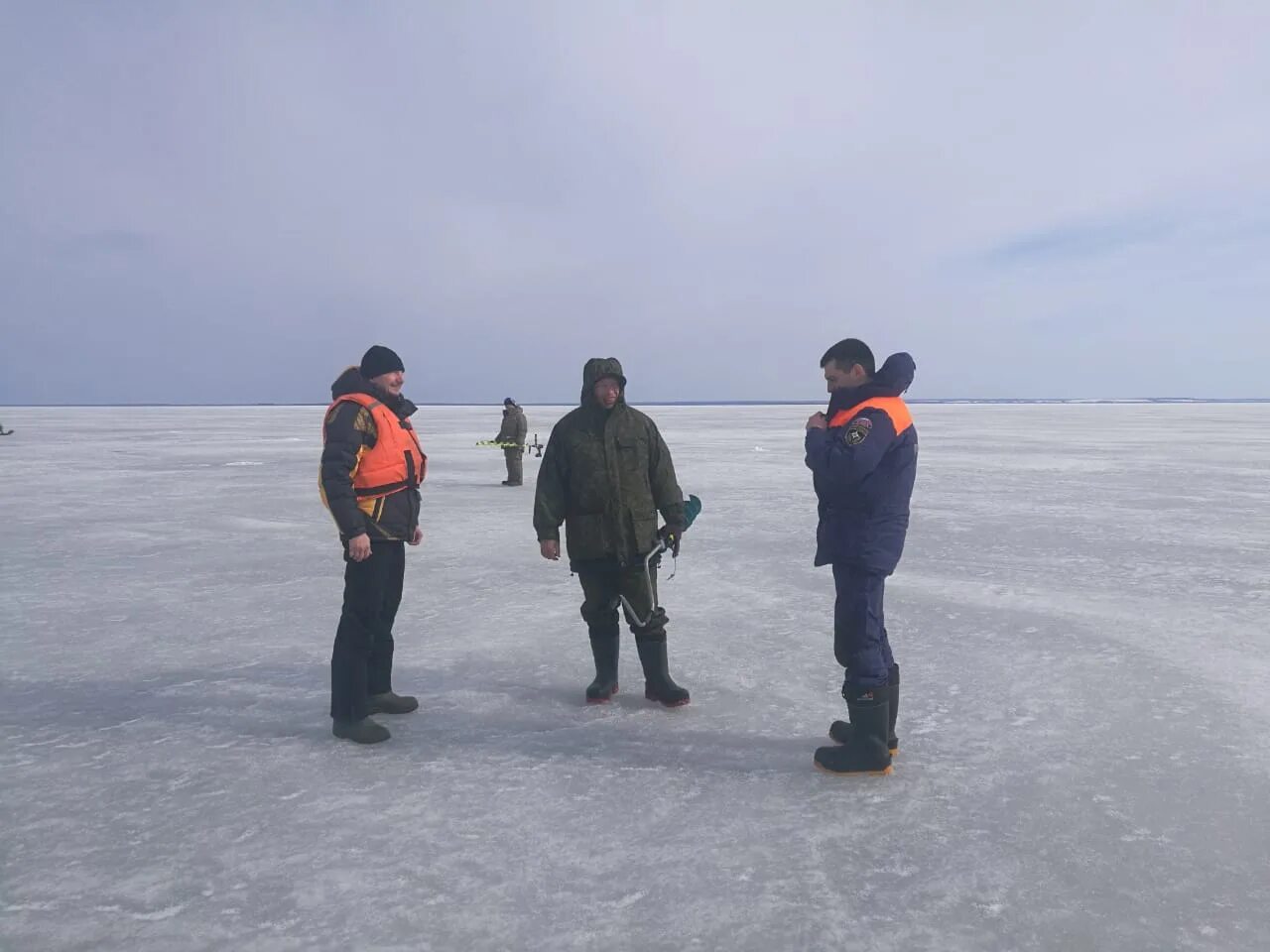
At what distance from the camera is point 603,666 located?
4.28 m

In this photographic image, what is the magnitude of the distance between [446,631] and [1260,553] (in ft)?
24.1

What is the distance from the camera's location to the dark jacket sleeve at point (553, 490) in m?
4.11

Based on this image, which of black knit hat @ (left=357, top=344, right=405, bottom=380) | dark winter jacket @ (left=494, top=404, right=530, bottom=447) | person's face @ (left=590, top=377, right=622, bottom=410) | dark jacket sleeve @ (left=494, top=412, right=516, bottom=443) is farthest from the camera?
dark jacket sleeve @ (left=494, top=412, right=516, bottom=443)

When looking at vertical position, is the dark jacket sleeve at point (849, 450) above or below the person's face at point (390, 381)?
below

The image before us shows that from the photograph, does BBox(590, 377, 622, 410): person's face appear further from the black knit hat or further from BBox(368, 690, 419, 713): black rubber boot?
BBox(368, 690, 419, 713): black rubber boot

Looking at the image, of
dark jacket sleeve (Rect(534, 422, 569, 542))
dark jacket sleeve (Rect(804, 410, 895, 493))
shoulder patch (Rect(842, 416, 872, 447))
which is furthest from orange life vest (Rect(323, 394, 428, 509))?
shoulder patch (Rect(842, 416, 872, 447))

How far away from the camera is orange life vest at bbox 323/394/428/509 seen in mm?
3795

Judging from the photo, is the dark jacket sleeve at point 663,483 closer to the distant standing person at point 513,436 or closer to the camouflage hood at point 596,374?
the camouflage hood at point 596,374

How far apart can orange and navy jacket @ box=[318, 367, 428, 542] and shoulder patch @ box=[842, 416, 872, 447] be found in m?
2.01

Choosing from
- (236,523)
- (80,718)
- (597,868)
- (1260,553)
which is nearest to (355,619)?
(80,718)

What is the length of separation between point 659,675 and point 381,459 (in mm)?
1723

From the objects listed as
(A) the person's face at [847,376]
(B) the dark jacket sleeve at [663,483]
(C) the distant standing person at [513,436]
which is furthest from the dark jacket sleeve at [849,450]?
(C) the distant standing person at [513,436]

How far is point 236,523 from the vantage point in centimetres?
987

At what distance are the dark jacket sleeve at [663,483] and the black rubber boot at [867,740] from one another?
1.33m
